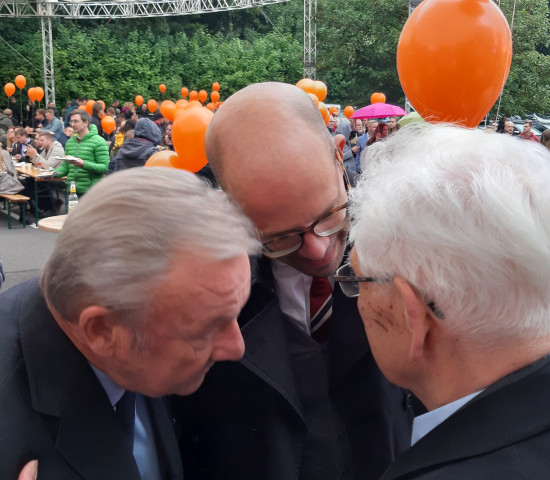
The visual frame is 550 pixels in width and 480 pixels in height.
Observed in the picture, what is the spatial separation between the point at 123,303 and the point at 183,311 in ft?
0.38

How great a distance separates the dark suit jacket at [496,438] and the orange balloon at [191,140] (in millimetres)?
2993

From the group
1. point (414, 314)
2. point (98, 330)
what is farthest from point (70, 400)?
point (414, 314)

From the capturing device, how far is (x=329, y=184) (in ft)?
5.36

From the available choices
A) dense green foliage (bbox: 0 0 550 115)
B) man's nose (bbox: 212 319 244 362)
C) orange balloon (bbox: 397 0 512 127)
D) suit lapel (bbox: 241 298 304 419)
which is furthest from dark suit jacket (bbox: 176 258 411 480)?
dense green foliage (bbox: 0 0 550 115)

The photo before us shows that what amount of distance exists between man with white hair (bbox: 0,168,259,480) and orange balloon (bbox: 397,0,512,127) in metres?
1.17

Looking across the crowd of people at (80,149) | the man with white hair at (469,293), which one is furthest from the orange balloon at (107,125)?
the man with white hair at (469,293)

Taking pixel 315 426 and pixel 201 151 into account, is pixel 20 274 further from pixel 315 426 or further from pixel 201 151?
pixel 315 426

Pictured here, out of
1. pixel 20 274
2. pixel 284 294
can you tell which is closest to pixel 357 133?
pixel 20 274

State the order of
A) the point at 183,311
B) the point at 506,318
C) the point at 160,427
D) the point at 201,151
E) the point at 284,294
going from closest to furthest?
the point at 506,318 → the point at 183,311 → the point at 160,427 → the point at 284,294 → the point at 201,151

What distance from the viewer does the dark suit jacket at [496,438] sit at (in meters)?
0.96

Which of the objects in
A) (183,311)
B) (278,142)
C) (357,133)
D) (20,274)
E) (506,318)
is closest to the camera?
(506,318)

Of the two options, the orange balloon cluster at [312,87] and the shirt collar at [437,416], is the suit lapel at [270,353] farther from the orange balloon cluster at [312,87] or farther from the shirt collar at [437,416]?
the orange balloon cluster at [312,87]

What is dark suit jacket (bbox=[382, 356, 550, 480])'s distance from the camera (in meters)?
0.96

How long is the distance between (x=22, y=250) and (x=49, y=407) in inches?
295
